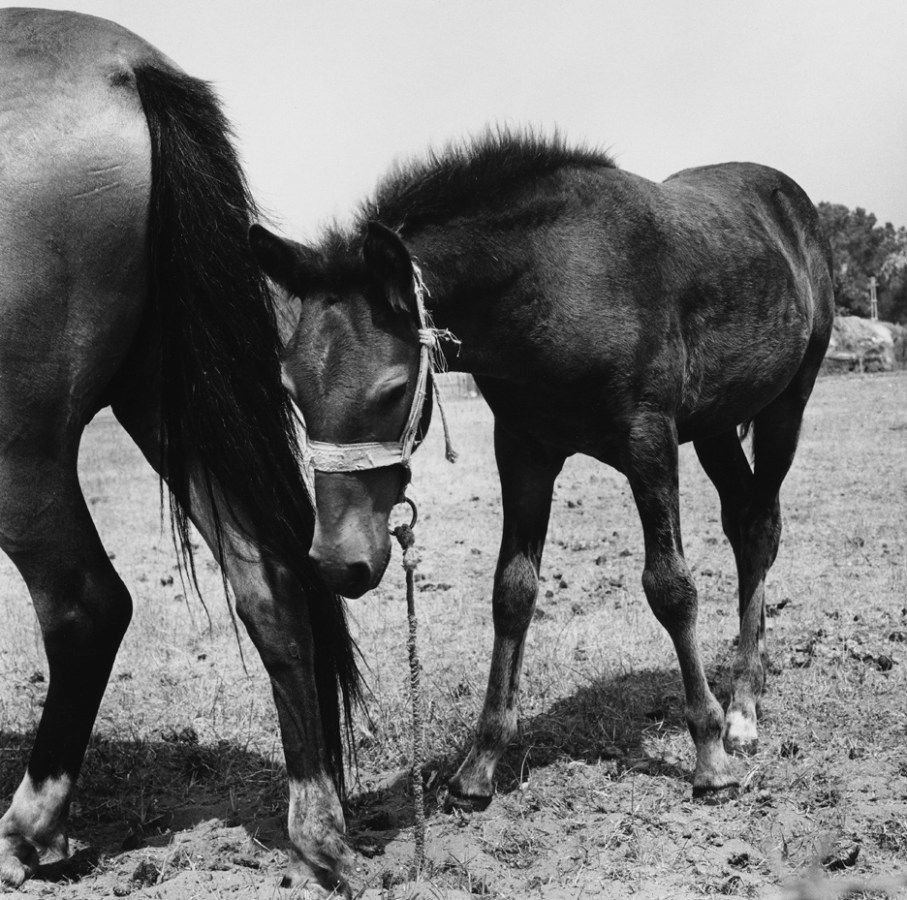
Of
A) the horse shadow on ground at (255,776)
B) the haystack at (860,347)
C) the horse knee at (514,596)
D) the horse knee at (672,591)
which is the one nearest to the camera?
the horse shadow on ground at (255,776)

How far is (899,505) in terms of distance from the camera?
8.85 metres

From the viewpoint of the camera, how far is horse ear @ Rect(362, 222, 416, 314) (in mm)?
2854

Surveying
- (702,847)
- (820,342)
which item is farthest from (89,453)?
(702,847)

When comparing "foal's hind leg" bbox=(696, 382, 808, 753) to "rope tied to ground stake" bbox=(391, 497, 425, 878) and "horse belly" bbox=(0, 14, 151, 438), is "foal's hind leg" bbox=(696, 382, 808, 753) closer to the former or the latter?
"rope tied to ground stake" bbox=(391, 497, 425, 878)

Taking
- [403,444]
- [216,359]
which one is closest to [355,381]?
[403,444]

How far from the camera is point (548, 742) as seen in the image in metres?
4.38

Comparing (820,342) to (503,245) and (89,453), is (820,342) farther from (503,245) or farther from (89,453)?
(89,453)

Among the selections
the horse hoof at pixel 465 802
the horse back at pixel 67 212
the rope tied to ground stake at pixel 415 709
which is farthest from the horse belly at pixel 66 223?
the horse hoof at pixel 465 802

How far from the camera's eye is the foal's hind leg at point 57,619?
300 cm

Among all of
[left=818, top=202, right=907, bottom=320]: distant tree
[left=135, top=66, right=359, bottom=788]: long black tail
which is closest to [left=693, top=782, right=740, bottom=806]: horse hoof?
[left=135, top=66, right=359, bottom=788]: long black tail

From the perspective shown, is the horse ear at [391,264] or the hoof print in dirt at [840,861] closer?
the horse ear at [391,264]

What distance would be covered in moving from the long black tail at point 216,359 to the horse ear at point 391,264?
61 cm

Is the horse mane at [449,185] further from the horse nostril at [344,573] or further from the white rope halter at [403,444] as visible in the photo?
the horse nostril at [344,573]

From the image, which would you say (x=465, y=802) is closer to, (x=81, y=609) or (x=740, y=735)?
(x=740, y=735)
